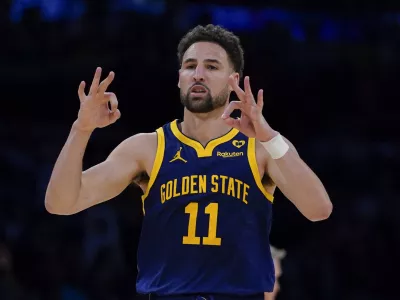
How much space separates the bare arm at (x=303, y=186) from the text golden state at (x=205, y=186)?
0.92ft

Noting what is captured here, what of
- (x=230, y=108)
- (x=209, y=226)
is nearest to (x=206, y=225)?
(x=209, y=226)

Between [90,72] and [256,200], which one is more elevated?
[90,72]

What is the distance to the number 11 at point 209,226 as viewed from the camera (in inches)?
152

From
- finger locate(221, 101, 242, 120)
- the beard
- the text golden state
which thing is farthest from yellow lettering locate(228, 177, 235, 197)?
finger locate(221, 101, 242, 120)

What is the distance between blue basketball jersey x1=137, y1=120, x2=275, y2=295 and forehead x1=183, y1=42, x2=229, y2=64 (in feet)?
1.54

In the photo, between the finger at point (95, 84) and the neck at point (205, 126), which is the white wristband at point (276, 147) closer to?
the neck at point (205, 126)

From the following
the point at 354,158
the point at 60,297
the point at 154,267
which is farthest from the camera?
the point at 354,158

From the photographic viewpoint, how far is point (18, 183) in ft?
29.6

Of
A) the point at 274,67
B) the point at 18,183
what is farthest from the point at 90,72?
the point at 274,67

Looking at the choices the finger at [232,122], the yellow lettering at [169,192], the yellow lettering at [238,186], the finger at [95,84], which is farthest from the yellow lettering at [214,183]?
the finger at [95,84]

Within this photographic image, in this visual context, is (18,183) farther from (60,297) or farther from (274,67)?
(274,67)

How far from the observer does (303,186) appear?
12.0 ft

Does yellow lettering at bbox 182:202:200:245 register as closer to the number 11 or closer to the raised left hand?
the number 11

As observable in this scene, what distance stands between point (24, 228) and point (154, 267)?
5241 millimetres
